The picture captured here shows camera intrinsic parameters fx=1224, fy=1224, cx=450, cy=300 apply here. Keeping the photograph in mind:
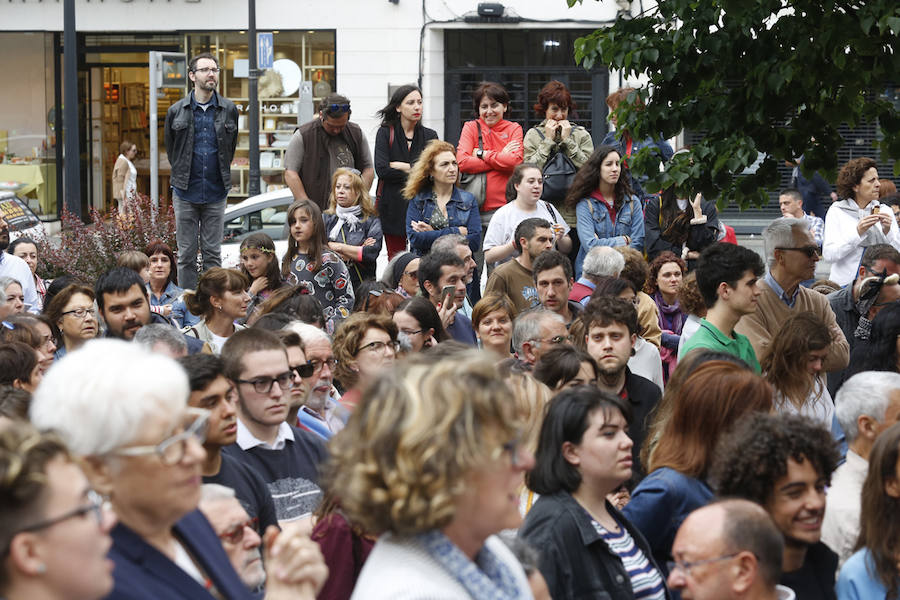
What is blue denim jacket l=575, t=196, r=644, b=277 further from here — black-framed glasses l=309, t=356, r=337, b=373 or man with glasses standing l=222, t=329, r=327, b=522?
man with glasses standing l=222, t=329, r=327, b=522

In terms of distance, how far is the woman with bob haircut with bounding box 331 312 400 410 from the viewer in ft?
20.7

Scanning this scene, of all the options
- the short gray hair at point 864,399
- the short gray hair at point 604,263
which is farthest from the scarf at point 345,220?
the short gray hair at point 864,399

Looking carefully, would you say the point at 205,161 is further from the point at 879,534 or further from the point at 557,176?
the point at 879,534

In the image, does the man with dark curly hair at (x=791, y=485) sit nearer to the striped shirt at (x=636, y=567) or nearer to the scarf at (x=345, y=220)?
the striped shirt at (x=636, y=567)

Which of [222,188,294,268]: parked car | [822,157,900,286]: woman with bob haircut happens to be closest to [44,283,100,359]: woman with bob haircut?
[222,188,294,268]: parked car

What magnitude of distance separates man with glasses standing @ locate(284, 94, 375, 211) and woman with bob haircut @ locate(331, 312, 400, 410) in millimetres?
5636

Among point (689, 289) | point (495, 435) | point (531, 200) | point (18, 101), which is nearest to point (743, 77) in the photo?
point (689, 289)

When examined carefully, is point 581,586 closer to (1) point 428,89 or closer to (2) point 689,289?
(2) point 689,289

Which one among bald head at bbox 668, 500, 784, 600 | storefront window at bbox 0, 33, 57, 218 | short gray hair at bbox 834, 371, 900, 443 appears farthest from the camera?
storefront window at bbox 0, 33, 57, 218

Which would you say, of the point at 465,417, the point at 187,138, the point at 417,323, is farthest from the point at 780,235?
the point at 187,138

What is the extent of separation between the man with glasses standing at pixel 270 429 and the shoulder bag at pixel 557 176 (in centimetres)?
653

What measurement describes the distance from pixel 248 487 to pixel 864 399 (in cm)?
265

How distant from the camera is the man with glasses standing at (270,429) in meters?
4.91

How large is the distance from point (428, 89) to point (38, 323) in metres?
16.5
